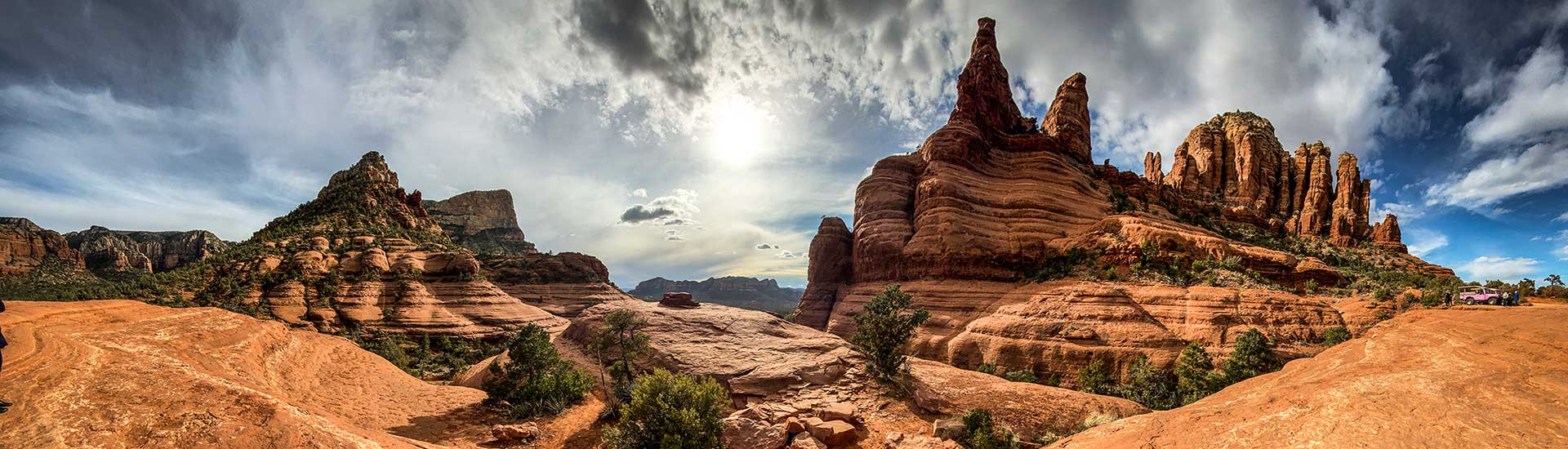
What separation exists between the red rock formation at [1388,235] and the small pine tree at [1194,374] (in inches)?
2928

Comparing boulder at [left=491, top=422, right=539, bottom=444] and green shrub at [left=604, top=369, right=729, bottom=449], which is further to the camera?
boulder at [left=491, top=422, right=539, bottom=444]

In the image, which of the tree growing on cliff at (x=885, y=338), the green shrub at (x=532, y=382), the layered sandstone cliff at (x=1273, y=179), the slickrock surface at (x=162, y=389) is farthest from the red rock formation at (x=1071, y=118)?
the slickrock surface at (x=162, y=389)

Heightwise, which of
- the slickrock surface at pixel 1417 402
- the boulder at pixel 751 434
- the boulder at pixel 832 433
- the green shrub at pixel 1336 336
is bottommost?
the boulder at pixel 832 433

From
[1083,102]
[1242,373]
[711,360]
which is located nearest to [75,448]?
[711,360]

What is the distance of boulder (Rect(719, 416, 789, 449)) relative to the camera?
14633 millimetres

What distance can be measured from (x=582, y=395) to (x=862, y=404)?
563 inches

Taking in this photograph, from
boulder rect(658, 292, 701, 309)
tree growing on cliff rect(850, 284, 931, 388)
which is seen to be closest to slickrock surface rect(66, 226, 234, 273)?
boulder rect(658, 292, 701, 309)

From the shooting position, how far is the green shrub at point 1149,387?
20.7m

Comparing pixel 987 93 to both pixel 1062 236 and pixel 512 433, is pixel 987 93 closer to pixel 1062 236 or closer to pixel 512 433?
pixel 1062 236

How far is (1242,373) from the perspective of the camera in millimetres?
20156

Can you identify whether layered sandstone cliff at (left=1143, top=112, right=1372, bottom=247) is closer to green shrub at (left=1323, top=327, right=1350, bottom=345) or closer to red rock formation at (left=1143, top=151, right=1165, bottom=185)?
red rock formation at (left=1143, top=151, right=1165, bottom=185)

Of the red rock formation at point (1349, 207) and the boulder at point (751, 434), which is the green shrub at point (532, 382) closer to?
the boulder at point (751, 434)

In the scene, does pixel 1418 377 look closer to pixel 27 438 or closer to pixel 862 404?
pixel 862 404

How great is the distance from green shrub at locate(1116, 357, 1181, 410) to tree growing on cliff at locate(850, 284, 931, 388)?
1045 cm
